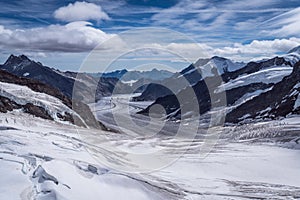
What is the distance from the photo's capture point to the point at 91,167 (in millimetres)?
16547

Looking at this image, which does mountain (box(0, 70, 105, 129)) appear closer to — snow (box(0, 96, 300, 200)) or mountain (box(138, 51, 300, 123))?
snow (box(0, 96, 300, 200))

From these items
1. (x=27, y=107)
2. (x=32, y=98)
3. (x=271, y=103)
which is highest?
(x=32, y=98)

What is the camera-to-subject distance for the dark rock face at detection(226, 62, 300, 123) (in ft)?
268

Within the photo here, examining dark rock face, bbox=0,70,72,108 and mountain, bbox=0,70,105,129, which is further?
dark rock face, bbox=0,70,72,108

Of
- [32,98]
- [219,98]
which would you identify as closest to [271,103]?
[219,98]

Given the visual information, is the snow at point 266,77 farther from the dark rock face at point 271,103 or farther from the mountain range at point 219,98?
the dark rock face at point 271,103

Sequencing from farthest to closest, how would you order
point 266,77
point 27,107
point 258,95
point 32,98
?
point 266,77 < point 258,95 < point 32,98 < point 27,107

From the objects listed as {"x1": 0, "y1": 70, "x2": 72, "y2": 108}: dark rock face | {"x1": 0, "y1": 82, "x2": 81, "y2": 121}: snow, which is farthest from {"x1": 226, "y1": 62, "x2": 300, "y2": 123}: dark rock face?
{"x1": 0, "y1": 82, "x2": 81, "y2": 121}: snow

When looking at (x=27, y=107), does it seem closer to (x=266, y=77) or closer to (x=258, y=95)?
(x=258, y=95)

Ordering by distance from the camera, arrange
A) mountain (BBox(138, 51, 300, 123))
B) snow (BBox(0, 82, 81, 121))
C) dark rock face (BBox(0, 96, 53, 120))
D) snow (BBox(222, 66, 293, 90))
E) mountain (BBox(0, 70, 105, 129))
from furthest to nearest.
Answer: snow (BBox(222, 66, 293, 90))
mountain (BBox(138, 51, 300, 123))
snow (BBox(0, 82, 81, 121))
mountain (BBox(0, 70, 105, 129))
dark rock face (BBox(0, 96, 53, 120))

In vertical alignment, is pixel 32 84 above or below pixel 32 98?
above

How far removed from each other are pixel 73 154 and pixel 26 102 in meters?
35.6

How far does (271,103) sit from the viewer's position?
310 feet

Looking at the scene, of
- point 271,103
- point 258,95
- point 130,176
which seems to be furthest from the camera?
point 258,95
